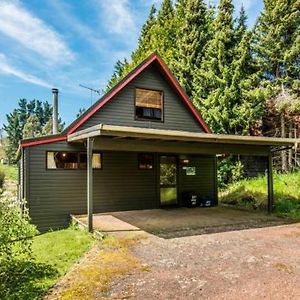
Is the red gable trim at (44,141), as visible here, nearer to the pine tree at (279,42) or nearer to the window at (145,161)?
the window at (145,161)

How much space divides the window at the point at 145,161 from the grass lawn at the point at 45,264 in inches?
171

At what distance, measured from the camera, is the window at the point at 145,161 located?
11.9m

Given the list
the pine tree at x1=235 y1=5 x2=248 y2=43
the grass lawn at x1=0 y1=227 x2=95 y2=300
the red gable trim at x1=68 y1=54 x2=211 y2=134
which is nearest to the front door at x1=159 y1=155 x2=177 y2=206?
the red gable trim at x1=68 y1=54 x2=211 y2=134

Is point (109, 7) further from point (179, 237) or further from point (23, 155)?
point (179, 237)

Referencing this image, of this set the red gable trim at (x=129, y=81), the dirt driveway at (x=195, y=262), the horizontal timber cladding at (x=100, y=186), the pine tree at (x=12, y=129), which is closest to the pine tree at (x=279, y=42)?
the red gable trim at (x=129, y=81)

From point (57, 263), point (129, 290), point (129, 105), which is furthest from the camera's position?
point (129, 105)

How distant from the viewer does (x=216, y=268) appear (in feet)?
16.9

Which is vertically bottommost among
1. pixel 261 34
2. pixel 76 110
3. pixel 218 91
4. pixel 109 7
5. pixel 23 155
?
pixel 23 155

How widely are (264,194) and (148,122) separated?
586 centimetres

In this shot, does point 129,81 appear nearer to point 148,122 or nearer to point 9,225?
point 148,122

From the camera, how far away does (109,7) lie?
11.8m

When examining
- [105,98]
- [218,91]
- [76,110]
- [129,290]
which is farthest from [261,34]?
[76,110]

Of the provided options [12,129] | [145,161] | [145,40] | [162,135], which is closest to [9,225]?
[162,135]

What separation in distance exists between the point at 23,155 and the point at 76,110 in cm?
5669
